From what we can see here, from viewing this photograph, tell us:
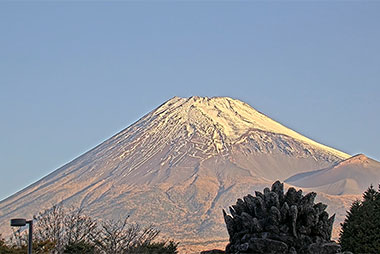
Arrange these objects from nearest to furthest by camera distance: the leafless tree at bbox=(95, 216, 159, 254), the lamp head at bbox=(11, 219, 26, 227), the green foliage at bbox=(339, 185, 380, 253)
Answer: the lamp head at bbox=(11, 219, 26, 227) → the green foliage at bbox=(339, 185, 380, 253) → the leafless tree at bbox=(95, 216, 159, 254)

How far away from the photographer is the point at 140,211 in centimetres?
18288

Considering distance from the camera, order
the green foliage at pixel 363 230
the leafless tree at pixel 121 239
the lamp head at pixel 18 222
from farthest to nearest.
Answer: the leafless tree at pixel 121 239 → the green foliage at pixel 363 230 → the lamp head at pixel 18 222

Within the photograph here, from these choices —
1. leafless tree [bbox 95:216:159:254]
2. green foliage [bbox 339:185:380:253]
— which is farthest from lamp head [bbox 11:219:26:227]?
leafless tree [bbox 95:216:159:254]

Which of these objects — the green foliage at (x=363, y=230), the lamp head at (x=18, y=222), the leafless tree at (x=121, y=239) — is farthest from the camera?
the leafless tree at (x=121, y=239)

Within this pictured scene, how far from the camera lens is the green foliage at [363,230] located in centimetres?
2022

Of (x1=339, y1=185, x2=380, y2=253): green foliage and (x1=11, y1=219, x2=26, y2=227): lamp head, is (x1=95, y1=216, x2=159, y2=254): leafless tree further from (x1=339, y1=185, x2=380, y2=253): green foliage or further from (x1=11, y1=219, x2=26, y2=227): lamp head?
(x1=11, y1=219, x2=26, y2=227): lamp head

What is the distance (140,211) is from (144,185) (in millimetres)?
13503

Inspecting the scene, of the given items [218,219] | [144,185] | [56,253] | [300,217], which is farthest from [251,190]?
[300,217]

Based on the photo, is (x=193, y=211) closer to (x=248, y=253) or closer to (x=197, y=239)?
(x=197, y=239)

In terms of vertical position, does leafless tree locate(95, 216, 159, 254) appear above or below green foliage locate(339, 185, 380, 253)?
above

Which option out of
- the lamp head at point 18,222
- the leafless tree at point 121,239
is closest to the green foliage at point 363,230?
the lamp head at point 18,222

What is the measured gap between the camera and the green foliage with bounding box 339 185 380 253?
796 inches

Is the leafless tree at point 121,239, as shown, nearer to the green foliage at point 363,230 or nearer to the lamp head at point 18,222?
the green foliage at point 363,230

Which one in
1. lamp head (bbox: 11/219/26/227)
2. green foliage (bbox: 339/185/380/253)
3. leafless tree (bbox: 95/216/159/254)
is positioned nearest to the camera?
lamp head (bbox: 11/219/26/227)
